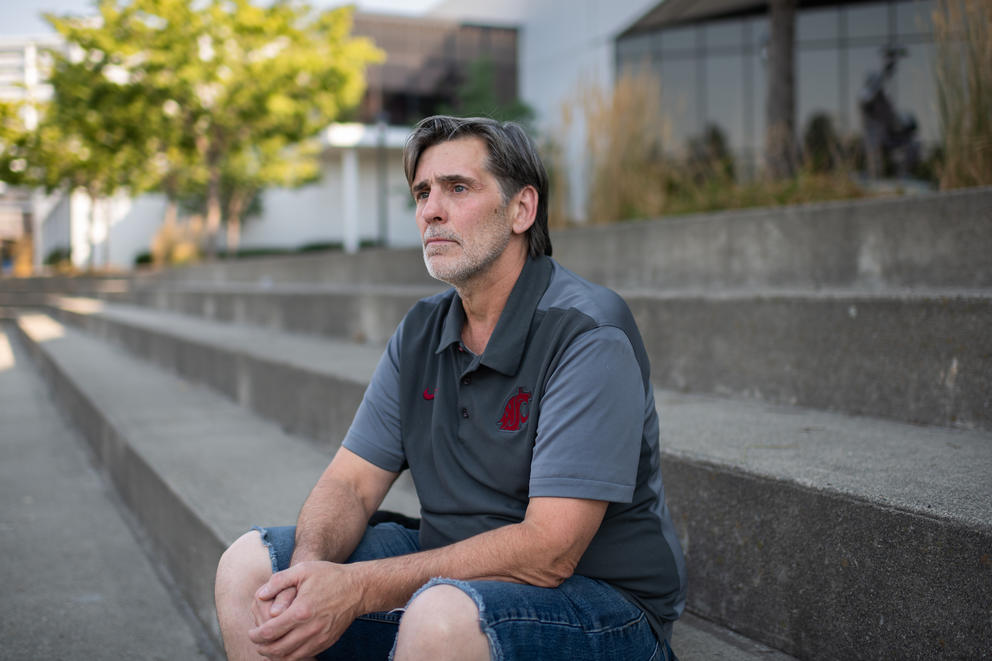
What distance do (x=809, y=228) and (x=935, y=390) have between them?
1102mm

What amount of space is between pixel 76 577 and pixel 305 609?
188 centimetres

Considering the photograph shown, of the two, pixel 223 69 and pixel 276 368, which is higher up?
pixel 223 69

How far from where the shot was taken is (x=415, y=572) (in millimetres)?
1424

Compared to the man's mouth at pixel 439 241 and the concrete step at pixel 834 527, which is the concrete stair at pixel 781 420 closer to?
the concrete step at pixel 834 527

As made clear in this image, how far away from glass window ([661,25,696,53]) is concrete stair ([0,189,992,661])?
1636 cm

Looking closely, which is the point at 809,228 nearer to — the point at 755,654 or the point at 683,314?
the point at 683,314

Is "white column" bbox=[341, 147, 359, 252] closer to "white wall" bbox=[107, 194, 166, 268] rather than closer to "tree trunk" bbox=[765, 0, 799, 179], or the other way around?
"white wall" bbox=[107, 194, 166, 268]

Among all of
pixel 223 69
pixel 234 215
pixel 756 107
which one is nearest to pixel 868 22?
pixel 756 107

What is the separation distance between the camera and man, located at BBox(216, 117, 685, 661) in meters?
1.33

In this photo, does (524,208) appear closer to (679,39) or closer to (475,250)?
(475,250)

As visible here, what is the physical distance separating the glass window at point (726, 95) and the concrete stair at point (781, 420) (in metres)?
14.7

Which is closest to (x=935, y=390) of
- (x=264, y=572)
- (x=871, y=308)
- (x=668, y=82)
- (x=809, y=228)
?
(x=871, y=308)

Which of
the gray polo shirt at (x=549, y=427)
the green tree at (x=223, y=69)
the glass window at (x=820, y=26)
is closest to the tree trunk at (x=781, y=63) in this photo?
the gray polo shirt at (x=549, y=427)

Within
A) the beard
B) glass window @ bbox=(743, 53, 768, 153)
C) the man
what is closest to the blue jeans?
the man
